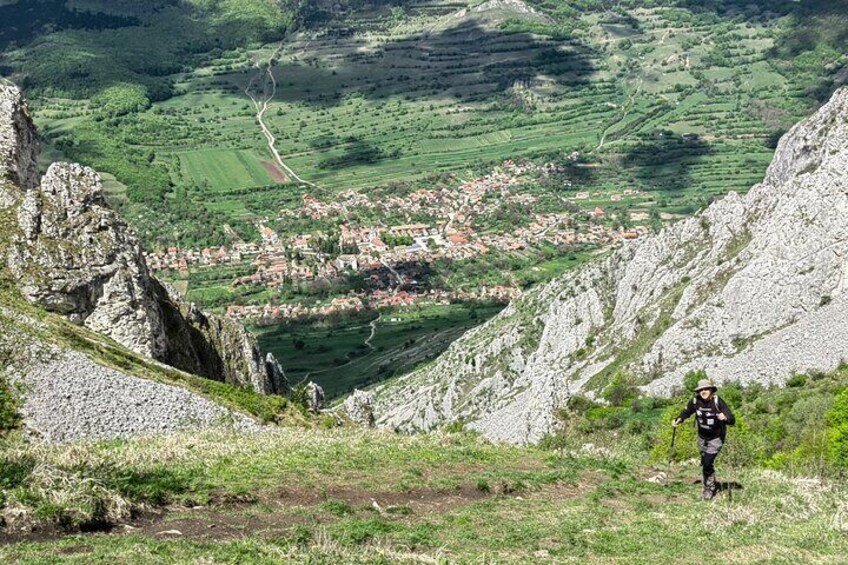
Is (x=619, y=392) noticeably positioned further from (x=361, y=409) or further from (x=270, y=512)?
(x=270, y=512)

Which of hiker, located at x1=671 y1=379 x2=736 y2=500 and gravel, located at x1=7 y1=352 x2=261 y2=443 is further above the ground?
hiker, located at x1=671 y1=379 x2=736 y2=500

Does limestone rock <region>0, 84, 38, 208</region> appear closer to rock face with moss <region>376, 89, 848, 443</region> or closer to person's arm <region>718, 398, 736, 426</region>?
rock face with moss <region>376, 89, 848, 443</region>

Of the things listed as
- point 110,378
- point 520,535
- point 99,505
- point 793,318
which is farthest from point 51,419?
point 793,318

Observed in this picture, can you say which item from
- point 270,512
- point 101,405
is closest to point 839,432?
point 270,512

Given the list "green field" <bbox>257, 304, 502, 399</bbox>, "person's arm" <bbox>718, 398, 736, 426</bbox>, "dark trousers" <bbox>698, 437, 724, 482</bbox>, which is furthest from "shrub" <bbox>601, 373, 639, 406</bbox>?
"green field" <bbox>257, 304, 502, 399</bbox>

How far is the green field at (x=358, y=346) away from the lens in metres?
148

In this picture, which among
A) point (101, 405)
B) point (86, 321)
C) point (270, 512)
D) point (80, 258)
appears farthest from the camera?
point (80, 258)

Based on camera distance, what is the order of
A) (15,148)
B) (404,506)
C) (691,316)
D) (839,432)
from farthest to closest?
(691,316), (15,148), (839,432), (404,506)

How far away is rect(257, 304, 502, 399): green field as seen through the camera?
5818 inches

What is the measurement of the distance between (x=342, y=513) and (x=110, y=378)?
1933 cm

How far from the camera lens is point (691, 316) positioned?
78125 millimetres

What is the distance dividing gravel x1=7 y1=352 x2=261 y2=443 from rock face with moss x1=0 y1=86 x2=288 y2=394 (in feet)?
33.1

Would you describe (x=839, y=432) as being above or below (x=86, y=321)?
below

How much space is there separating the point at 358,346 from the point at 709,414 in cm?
15715
